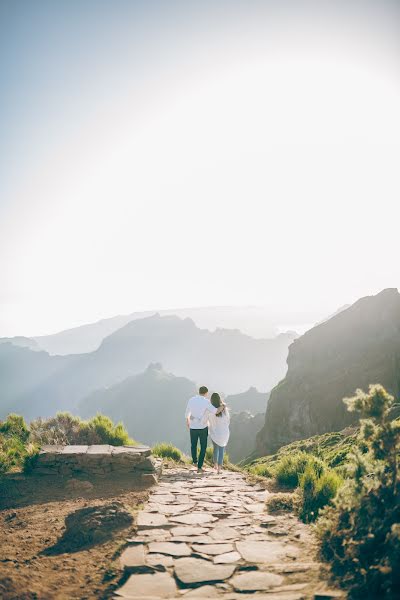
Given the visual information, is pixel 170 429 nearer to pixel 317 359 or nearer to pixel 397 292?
pixel 317 359

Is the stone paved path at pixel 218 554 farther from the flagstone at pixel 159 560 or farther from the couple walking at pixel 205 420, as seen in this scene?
the couple walking at pixel 205 420

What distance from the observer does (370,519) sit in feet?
11.7

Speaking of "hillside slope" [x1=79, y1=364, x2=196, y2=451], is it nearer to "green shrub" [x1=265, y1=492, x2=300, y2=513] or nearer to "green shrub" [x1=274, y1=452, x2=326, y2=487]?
"green shrub" [x1=274, y1=452, x2=326, y2=487]

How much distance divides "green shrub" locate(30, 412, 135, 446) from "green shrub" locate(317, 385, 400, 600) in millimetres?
8063

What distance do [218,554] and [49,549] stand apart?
2.13m

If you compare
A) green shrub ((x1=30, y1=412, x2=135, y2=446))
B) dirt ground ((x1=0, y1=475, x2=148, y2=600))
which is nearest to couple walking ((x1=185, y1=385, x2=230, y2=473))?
green shrub ((x1=30, y1=412, x2=135, y2=446))

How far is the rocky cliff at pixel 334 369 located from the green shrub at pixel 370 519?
60615mm

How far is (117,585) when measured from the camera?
11.9 feet

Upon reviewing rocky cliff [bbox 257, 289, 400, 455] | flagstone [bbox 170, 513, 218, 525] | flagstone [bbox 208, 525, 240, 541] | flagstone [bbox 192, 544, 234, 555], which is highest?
flagstone [bbox 192, 544, 234, 555]

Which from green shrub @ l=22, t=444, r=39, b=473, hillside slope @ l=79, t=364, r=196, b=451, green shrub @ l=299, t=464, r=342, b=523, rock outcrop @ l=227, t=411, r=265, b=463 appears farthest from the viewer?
hillside slope @ l=79, t=364, r=196, b=451

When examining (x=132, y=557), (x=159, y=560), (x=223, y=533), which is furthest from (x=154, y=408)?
(x=159, y=560)

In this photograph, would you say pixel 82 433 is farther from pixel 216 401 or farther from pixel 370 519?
pixel 370 519

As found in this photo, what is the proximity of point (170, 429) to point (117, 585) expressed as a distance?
573ft

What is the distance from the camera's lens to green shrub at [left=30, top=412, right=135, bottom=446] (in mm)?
11039
